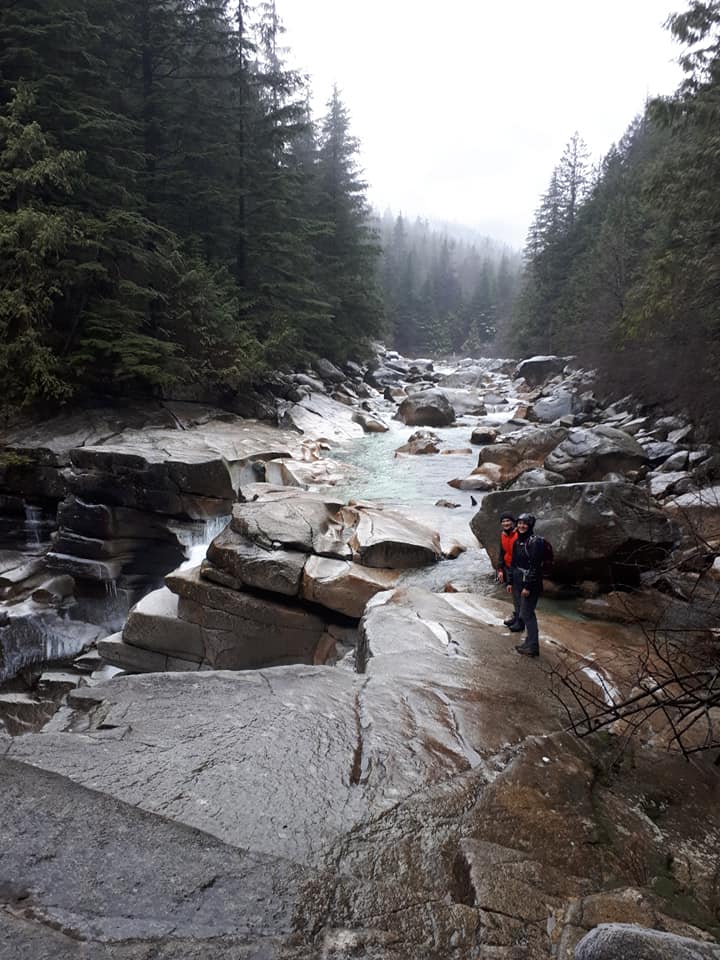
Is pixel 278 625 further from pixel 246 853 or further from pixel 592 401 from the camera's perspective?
pixel 592 401

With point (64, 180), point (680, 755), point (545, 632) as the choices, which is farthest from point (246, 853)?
point (64, 180)

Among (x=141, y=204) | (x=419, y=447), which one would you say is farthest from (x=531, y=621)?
(x=141, y=204)

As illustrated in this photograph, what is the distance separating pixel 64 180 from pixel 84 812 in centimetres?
1552

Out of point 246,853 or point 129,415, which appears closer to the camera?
point 246,853

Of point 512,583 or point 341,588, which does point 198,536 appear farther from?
point 512,583

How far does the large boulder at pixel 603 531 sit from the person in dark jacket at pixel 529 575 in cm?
249

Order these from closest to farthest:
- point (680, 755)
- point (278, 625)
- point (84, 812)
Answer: point (84, 812) < point (680, 755) < point (278, 625)

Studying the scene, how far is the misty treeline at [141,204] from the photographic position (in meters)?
13.8

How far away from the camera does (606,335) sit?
23.1 m

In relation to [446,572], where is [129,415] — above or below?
above

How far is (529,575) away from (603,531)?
2955 millimetres

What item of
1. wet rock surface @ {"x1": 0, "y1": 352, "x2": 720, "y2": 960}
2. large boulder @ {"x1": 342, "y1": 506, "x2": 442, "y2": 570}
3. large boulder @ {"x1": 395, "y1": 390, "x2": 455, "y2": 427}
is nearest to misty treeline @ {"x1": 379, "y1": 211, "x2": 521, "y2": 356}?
large boulder @ {"x1": 395, "y1": 390, "x2": 455, "y2": 427}

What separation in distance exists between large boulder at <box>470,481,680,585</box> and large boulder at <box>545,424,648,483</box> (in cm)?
462

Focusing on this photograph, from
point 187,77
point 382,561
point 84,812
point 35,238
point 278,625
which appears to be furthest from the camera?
point 187,77
